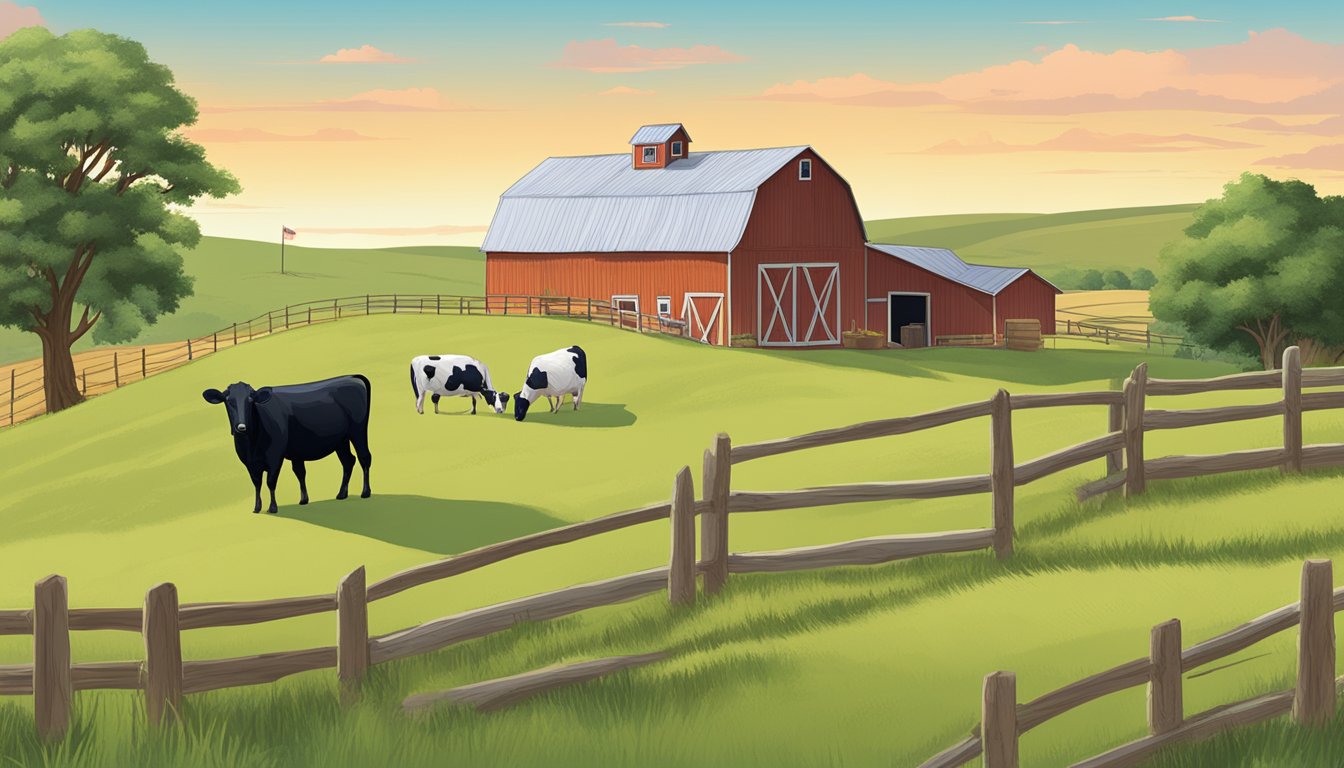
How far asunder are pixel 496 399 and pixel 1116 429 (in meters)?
16.4

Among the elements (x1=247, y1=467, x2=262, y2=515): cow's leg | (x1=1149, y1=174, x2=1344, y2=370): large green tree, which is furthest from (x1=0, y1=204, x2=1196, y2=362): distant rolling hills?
(x1=247, y1=467, x2=262, y2=515): cow's leg

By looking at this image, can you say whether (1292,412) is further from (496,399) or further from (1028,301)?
(1028,301)

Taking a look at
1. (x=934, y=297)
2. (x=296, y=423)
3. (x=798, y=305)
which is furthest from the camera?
(x=934, y=297)

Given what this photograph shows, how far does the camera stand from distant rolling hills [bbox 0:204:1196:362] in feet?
350

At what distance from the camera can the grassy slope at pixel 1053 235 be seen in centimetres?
15550

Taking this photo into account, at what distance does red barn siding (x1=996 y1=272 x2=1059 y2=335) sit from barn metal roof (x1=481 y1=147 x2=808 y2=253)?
12.8m

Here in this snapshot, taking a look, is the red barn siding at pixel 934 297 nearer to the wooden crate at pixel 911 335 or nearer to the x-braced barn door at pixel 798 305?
the wooden crate at pixel 911 335

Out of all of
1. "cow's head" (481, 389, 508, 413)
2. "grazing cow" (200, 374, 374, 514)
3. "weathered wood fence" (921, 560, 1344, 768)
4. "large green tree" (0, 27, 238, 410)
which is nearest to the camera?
"weathered wood fence" (921, 560, 1344, 768)

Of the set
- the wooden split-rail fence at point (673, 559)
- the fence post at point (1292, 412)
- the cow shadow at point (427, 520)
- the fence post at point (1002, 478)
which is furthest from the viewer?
the cow shadow at point (427, 520)

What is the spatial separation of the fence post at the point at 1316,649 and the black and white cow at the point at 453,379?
74.5 feet

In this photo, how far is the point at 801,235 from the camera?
46875mm

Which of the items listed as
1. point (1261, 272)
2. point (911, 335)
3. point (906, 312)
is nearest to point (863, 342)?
point (911, 335)

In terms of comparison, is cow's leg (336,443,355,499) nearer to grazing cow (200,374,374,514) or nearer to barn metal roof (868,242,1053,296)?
grazing cow (200,374,374,514)

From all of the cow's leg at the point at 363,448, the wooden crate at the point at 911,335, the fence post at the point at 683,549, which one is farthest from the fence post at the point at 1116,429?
the wooden crate at the point at 911,335
